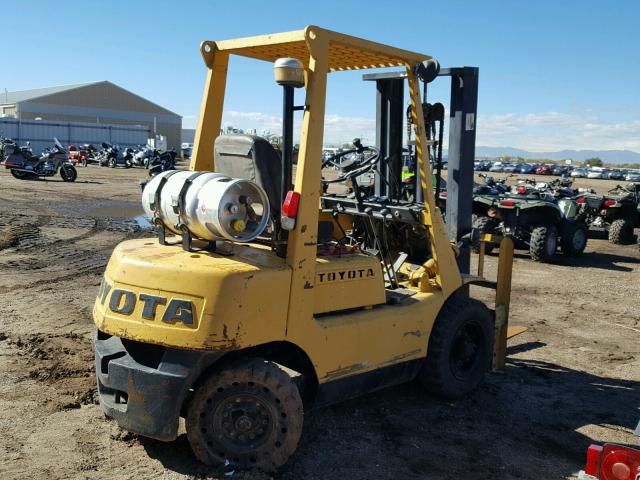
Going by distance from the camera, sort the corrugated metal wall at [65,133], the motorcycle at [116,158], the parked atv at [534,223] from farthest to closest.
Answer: the corrugated metal wall at [65,133] → the motorcycle at [116,158] → the parked atv at [534,223]

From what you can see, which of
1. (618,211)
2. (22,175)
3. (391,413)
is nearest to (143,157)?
(22,175)

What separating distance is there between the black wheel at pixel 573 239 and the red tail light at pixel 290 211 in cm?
1074

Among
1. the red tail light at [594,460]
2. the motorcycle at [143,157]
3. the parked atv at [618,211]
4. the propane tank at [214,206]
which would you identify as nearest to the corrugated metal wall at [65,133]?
the motorcycle at [143,157]

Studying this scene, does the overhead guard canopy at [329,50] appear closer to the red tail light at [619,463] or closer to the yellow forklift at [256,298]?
the yellow forklift at [256,298]

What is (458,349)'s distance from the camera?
540 centimetres

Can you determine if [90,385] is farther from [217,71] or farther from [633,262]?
[633,262]

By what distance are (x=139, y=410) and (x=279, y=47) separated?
2.70 m

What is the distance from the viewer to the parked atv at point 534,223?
1285 centimetres

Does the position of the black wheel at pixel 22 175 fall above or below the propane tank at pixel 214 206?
below

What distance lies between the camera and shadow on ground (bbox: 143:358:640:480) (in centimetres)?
423

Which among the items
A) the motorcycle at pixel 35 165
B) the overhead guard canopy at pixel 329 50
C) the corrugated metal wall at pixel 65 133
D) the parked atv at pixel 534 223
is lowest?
the parked atv at pixel 534 223

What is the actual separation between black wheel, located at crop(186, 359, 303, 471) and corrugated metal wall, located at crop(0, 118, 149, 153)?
4500 centimetres

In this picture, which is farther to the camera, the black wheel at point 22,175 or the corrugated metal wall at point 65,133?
the corrugated metal wall at point 65,133

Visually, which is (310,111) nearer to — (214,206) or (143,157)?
(214,206)
